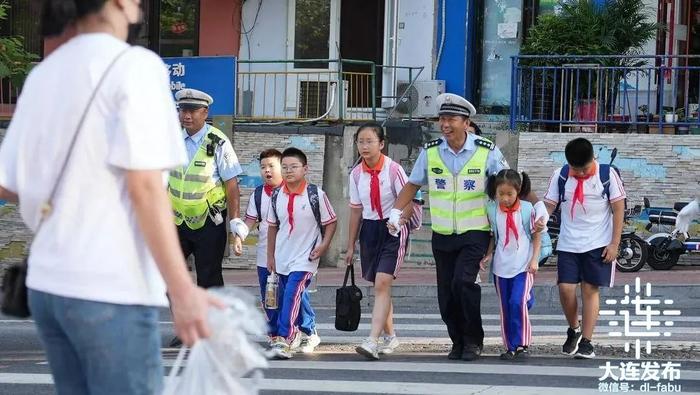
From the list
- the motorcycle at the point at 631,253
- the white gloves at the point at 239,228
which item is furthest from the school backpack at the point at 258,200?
the motorcycle at the point at 631,253

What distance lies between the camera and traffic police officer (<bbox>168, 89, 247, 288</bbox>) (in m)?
10.2

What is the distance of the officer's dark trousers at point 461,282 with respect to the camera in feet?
31.5

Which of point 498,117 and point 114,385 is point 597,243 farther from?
point 498,117

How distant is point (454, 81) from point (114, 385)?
1665 cm

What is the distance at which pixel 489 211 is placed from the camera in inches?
381

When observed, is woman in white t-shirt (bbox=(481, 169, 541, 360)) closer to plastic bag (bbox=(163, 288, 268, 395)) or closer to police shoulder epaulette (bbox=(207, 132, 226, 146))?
police shoulder epaulette (bbox=(207, 132, 226, 146))

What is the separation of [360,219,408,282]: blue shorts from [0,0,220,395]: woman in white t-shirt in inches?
243

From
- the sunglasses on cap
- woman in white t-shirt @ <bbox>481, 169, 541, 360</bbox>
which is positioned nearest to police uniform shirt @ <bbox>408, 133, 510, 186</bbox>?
woman in white t-shirt @ <bbox>481, 169, 541, 360</bbox>

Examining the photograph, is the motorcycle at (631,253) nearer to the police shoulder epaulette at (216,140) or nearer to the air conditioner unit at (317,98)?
the air conditioner unit at (317,98)

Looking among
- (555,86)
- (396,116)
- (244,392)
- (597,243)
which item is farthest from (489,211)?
(396,116)

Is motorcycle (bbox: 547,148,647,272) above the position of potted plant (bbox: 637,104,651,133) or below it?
below

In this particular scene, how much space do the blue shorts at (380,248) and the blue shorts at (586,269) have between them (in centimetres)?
121

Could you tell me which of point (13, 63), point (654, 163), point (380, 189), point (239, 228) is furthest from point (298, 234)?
point (654, 163)

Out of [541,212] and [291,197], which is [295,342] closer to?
[291,197]
